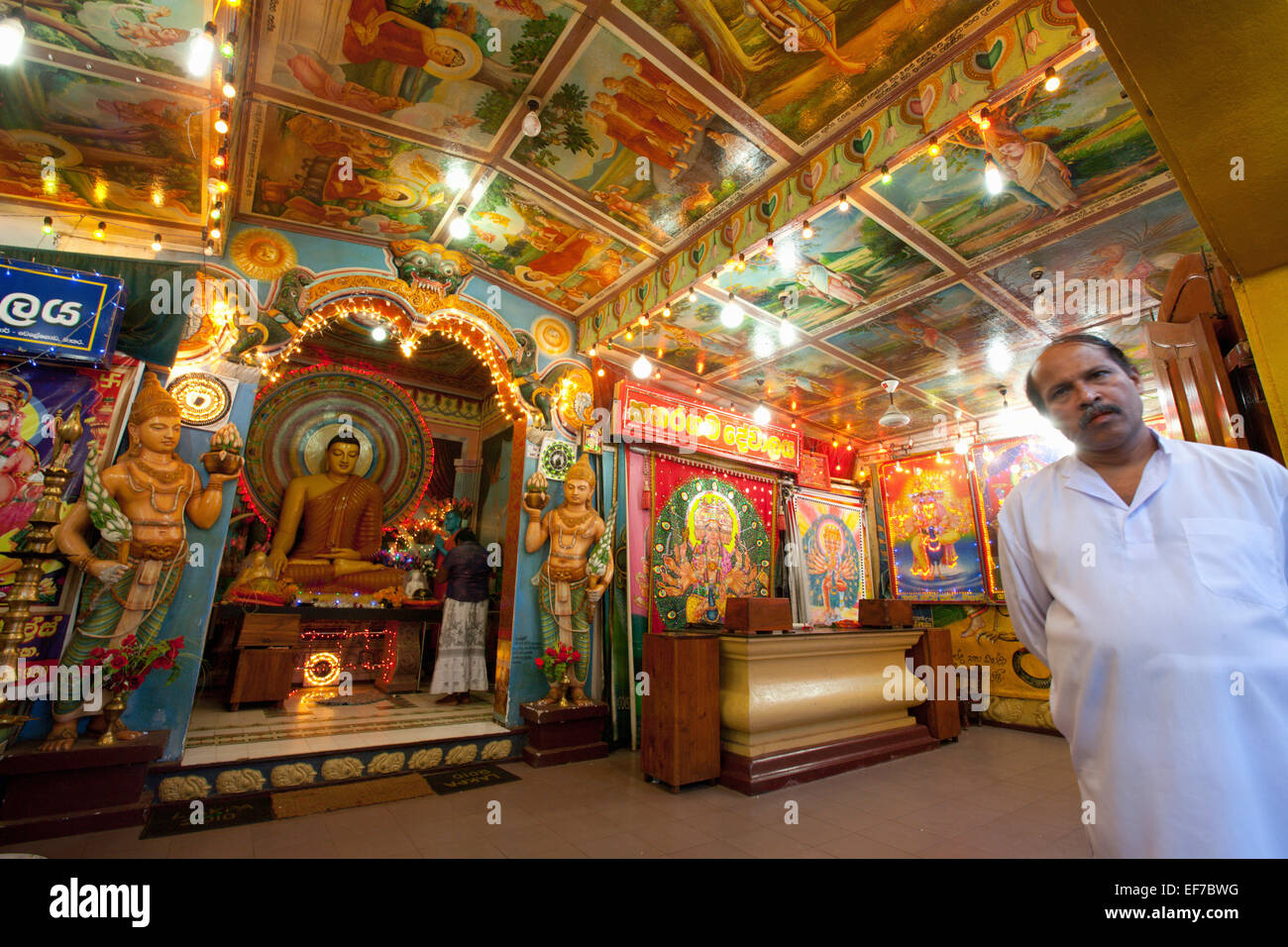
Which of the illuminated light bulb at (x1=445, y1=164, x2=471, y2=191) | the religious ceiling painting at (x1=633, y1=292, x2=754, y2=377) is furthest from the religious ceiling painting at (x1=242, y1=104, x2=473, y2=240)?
the religious ceiling painting at (x1=633, y1=292, x2=754, y2=377)

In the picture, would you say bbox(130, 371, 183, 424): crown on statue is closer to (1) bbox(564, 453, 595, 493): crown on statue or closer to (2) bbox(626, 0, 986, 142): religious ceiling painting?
(1) bbox(564, 453, 595, 493): crown on statue

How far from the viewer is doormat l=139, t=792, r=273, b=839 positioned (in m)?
3.41

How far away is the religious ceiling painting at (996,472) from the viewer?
810cm

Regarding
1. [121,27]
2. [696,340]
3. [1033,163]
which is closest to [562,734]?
[696,340]

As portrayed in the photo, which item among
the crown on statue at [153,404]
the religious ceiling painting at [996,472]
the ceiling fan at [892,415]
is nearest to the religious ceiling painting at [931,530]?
the religious ceiling painting at [996,472]

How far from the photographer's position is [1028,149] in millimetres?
3965

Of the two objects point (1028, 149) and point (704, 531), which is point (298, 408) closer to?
point (704, 531)

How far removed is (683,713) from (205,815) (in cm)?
345

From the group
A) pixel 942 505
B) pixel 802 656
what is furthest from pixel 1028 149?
pixel 942 505

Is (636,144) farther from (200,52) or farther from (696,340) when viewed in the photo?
(696,340)

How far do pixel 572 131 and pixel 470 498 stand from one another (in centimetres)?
583

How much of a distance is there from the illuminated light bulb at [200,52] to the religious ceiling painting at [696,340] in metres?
3.99

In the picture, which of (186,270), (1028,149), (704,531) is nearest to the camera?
(1028,149)

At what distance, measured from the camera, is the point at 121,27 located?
10.2 ft
